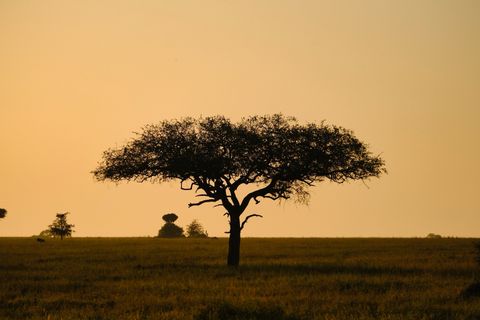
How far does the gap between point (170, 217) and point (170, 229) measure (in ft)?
16.5

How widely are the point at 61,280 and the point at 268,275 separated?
32.2 feet

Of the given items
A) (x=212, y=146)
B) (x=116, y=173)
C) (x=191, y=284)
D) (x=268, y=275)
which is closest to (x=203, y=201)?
(x=212, y=146)

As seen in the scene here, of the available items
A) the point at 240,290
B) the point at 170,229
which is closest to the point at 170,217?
the point at 170,229

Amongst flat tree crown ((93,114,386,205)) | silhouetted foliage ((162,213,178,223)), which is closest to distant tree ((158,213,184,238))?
silhouetted foliage ((162,213,178,223))

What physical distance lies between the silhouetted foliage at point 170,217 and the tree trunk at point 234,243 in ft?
389

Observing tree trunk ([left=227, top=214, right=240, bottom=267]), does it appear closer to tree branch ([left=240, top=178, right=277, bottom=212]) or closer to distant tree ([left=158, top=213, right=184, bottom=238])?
tree branch ([left=240, top=178, right=277, bottom=212])

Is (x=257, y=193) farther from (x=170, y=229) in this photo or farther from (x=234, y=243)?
(x=170, y=229)

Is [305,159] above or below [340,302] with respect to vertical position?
above

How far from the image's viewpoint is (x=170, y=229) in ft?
506

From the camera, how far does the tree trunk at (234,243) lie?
132ft

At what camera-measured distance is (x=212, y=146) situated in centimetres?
4088

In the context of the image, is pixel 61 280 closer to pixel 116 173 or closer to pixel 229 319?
pixel 116 173

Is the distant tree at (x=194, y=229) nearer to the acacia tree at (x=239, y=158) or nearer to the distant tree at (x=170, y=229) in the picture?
the distant tree at (x=170, y=229)

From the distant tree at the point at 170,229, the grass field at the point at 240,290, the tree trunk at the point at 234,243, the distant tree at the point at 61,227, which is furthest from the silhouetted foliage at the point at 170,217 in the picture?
the tree trunk at the point at 234,243
